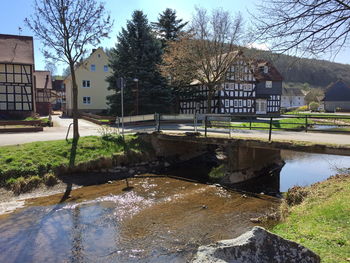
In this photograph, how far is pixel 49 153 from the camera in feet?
43.1

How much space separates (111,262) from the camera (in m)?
6.23

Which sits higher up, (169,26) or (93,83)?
(169,26)

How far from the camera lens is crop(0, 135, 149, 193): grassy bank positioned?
37.0ft

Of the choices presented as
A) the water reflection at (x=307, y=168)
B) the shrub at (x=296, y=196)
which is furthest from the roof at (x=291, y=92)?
the shrub at (x=296, y=196)

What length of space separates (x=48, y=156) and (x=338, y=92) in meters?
76.5

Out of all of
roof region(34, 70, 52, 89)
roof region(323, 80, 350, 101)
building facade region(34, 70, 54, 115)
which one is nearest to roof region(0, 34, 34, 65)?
roof region(34, 70, 52, 89)

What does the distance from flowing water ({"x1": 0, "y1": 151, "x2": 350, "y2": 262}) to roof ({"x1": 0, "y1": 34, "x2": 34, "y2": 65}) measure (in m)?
24.9

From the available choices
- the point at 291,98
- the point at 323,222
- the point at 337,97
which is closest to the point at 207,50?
the point at 323,222

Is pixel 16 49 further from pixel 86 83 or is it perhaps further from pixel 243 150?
pixel 243 150

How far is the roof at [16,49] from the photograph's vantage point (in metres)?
30.7

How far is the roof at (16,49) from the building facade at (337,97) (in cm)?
6557

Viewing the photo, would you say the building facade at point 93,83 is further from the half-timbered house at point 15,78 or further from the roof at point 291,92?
the roof at point 291,92

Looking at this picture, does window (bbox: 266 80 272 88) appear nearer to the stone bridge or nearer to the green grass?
the stone bridge

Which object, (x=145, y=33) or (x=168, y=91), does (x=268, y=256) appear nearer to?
(x=168, y=91)
